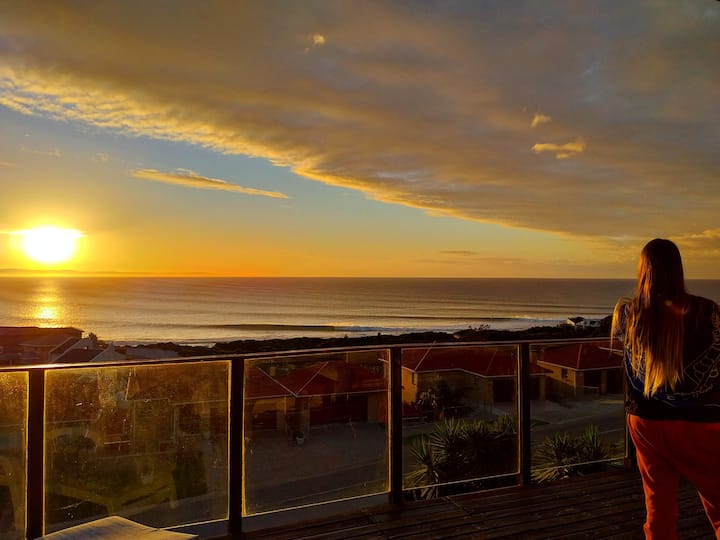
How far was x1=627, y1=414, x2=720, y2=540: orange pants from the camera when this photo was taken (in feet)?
5.66

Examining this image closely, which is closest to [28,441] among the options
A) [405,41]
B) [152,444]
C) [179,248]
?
[152,444]

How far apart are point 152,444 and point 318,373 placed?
947mm

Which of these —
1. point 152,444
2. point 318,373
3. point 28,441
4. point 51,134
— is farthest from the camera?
point 51,134

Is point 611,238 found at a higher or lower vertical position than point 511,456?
higher

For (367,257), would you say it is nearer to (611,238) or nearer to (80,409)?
(611,238)

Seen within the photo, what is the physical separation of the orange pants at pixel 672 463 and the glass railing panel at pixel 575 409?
1719 millimetres

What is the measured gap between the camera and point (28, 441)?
246 cm

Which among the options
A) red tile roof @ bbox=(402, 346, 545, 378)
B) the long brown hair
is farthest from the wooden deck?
the long brown hair

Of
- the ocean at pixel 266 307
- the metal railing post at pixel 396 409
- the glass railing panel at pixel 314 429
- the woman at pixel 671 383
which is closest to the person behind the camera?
the woman at pixel 671 383

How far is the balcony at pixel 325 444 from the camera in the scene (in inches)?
99.1

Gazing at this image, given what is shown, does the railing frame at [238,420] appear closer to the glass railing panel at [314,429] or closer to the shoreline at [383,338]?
the glass railing panel at [314,429]

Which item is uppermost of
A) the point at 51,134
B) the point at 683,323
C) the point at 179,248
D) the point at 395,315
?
the point at 51,134

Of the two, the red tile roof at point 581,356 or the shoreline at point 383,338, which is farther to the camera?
the shoreline at point 383,338

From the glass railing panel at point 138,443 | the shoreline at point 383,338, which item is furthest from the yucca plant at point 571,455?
the shoreline at point 383,338
